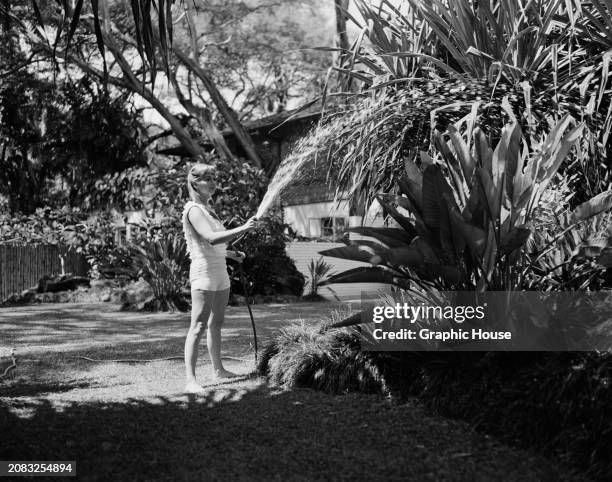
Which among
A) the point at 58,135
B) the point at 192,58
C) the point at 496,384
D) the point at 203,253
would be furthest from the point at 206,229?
the point at 192,58

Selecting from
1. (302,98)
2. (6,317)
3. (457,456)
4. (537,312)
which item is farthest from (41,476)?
(302,98)

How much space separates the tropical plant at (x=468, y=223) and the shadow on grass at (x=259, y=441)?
2.62 ft

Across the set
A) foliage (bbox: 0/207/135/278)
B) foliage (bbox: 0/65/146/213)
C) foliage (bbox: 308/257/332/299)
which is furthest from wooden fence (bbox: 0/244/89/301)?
foliage (bbox: 0/65/146/213)

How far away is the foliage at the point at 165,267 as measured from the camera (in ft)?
38.0

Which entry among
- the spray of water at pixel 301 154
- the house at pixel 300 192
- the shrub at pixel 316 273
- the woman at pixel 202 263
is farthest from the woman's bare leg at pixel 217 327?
the house at pixel 300 192

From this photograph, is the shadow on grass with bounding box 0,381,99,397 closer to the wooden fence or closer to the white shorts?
the white shorts

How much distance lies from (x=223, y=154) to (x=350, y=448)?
54.5ft

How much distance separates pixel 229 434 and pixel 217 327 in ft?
4.92

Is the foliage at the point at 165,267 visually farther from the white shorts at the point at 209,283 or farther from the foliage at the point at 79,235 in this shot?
the white shorts at the point at 209,283

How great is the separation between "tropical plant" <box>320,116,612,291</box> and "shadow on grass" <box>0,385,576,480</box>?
0.80 m

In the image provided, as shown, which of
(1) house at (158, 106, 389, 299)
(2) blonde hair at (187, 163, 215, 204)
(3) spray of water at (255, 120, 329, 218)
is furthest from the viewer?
(1) house at (158, 106, 389, 299)

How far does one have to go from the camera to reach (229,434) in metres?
3.56

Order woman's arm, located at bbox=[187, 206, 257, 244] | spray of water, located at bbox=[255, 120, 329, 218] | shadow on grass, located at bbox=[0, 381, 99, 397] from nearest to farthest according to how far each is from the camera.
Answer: woman's arm, located at bbox=[187, 206, 257, 244], shadow on grass, located at bbox=[0, 381, 99, 397], spray of water, located at bbox=[255, 120, 329, 218]

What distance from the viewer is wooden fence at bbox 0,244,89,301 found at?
14336mm
